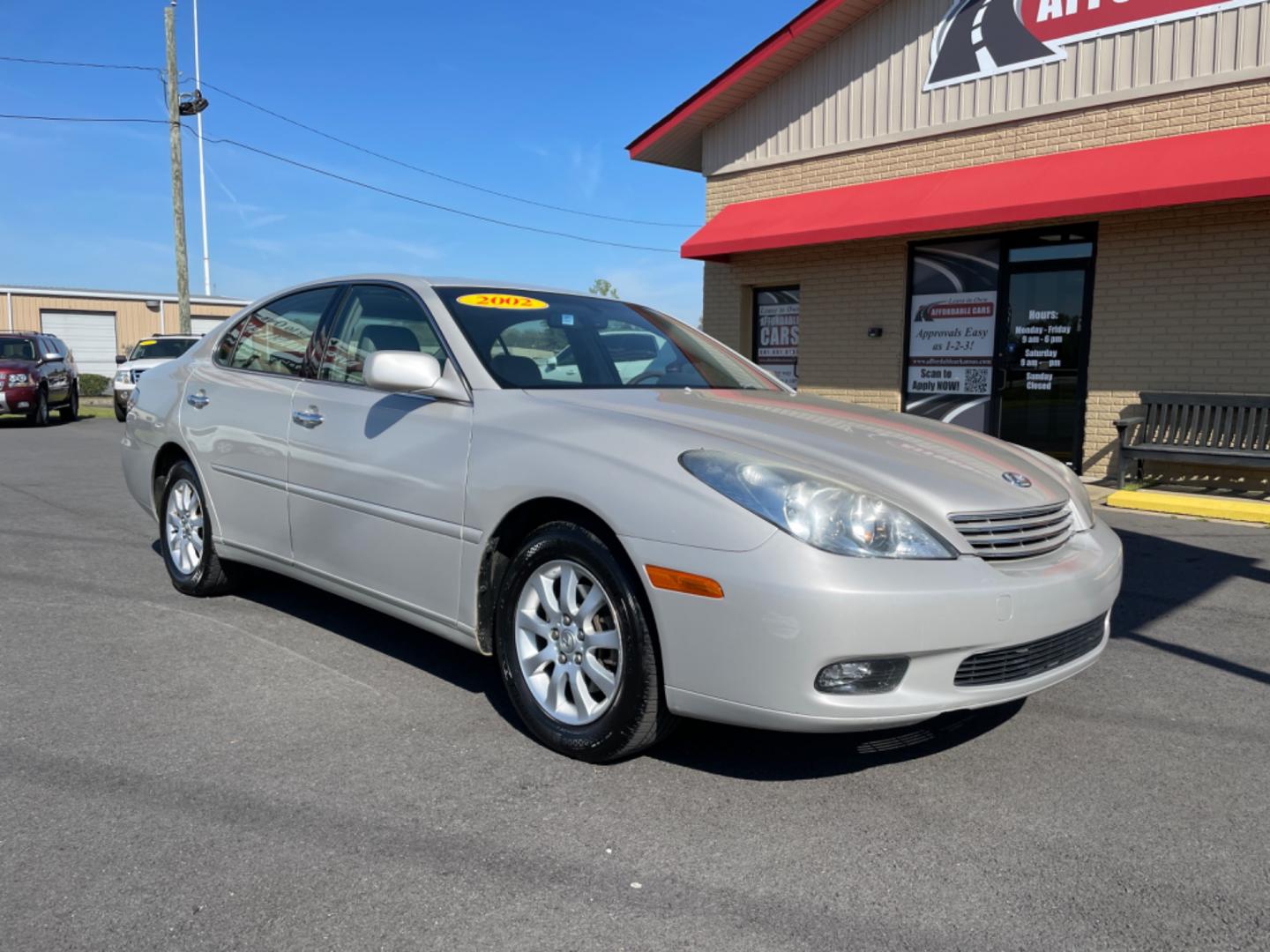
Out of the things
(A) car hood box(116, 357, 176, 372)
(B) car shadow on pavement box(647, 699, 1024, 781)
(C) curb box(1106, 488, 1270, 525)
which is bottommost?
(B) car shadow on pavement box(647, 699, 1024, 781)

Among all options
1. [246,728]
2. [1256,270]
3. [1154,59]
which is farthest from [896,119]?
[246,728]

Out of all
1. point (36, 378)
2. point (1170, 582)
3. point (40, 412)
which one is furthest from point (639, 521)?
point (40, 412)

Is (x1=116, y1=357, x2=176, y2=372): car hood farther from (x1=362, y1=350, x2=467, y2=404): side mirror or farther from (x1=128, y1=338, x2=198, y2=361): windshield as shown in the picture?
(x1=362, y1=350, x2=467, y2=404): side mirror

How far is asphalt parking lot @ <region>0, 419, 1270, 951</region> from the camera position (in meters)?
2.37

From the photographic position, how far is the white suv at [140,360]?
1930cm

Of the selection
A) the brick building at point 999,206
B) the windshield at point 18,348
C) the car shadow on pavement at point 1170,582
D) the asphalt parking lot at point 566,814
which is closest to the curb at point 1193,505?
the car shadow on pavement at point 1170,582

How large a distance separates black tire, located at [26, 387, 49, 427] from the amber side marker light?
17.8 meters

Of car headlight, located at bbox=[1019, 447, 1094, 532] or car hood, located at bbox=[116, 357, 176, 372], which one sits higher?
car hood, located at bbox=[116, 357, 176, 372]

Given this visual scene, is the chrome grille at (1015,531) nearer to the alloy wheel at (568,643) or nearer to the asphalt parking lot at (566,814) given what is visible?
the asphalt parking lot at (566,814)

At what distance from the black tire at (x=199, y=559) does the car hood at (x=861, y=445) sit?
2.32 metres

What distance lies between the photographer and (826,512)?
9.35 feet

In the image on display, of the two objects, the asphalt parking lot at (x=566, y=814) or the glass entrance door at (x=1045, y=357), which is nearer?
the asphalt parking lot at (x=566, y=814)

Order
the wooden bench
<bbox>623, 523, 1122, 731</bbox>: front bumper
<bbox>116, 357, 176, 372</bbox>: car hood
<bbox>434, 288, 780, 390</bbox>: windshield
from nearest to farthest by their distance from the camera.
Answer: <bbox>623, 523, 1122, 731</bbox>: front bumper, <bbox>434, 288, 780, 390</bbox>: windshield, the wooden bench, <bbox>116, 357, 176, 372</bbox>: car hood

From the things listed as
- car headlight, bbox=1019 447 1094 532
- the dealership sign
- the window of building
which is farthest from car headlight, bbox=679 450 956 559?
the window of building
